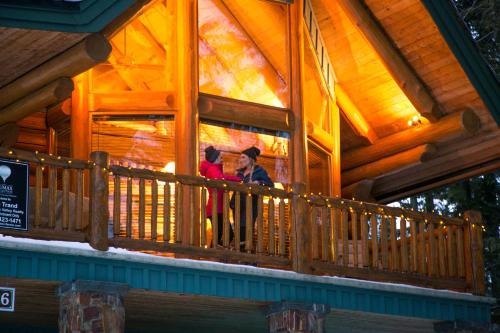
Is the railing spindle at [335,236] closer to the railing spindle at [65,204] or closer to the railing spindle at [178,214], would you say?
the railing spindle at [178,214]

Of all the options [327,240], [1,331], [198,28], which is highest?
[198,28]

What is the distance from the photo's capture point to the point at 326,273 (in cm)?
1590

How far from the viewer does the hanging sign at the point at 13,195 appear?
44.0 ft

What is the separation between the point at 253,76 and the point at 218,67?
2.15 ft

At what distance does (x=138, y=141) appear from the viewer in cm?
1680

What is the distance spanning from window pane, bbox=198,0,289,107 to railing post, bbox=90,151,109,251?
10.8 ft

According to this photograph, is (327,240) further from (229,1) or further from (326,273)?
(229,1)

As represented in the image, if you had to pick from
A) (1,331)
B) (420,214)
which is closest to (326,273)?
(420,214)

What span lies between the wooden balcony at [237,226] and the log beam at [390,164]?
2027 millimetres

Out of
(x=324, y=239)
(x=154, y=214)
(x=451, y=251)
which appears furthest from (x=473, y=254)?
(x=154, y=214)

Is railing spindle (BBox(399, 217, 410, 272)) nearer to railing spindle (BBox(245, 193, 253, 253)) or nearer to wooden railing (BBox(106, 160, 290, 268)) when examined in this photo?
wooden railing (BBox(106, 160, 290, 268))

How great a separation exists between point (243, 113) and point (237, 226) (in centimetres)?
254

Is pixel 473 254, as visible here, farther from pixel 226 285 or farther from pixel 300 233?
pixel 226 285

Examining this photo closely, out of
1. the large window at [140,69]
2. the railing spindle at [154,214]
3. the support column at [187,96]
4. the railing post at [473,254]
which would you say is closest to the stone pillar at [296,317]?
the support column at [187,96]
